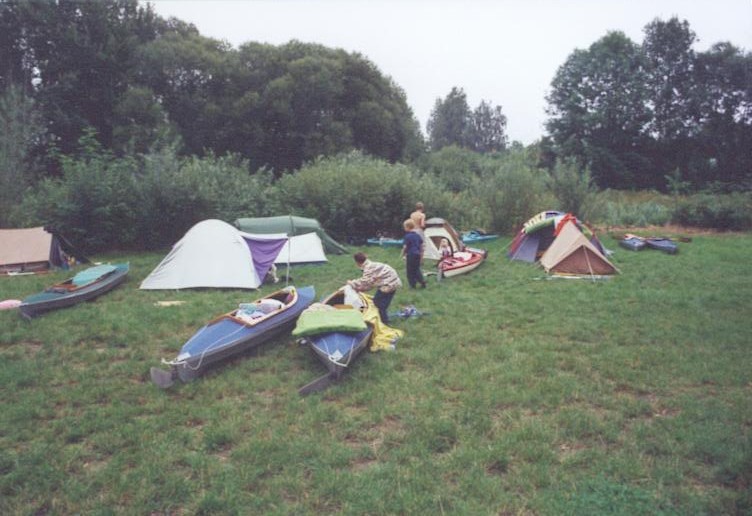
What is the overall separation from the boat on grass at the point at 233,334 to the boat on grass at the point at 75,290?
11.6 ft

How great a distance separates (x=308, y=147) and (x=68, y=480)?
2490cm

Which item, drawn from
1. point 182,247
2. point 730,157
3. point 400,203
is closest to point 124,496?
point 182,247

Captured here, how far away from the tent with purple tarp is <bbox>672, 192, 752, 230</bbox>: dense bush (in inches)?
615

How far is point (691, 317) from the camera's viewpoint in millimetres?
7219

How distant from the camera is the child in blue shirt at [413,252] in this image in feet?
31.3

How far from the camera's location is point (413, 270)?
9727mm

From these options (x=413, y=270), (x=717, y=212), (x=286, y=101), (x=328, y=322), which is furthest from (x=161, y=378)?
(x=286, y=101)

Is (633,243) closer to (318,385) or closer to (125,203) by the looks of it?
(318,385)

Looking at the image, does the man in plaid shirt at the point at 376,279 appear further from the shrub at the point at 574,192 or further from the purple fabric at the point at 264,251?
the shrub at the point at 574,192

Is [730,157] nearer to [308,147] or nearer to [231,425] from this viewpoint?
[308,147]

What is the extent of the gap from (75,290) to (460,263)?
7.83 m

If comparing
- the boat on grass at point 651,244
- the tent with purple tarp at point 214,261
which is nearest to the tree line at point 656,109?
the boat on grass at point 651,244

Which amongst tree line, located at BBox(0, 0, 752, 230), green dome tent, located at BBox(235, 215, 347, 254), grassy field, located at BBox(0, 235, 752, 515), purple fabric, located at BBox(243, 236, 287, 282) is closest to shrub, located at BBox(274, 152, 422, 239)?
green dome tent, located at BBox(235, 215, 347, 254)

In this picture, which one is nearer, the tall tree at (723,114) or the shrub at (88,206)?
the shrub at (88,206)
